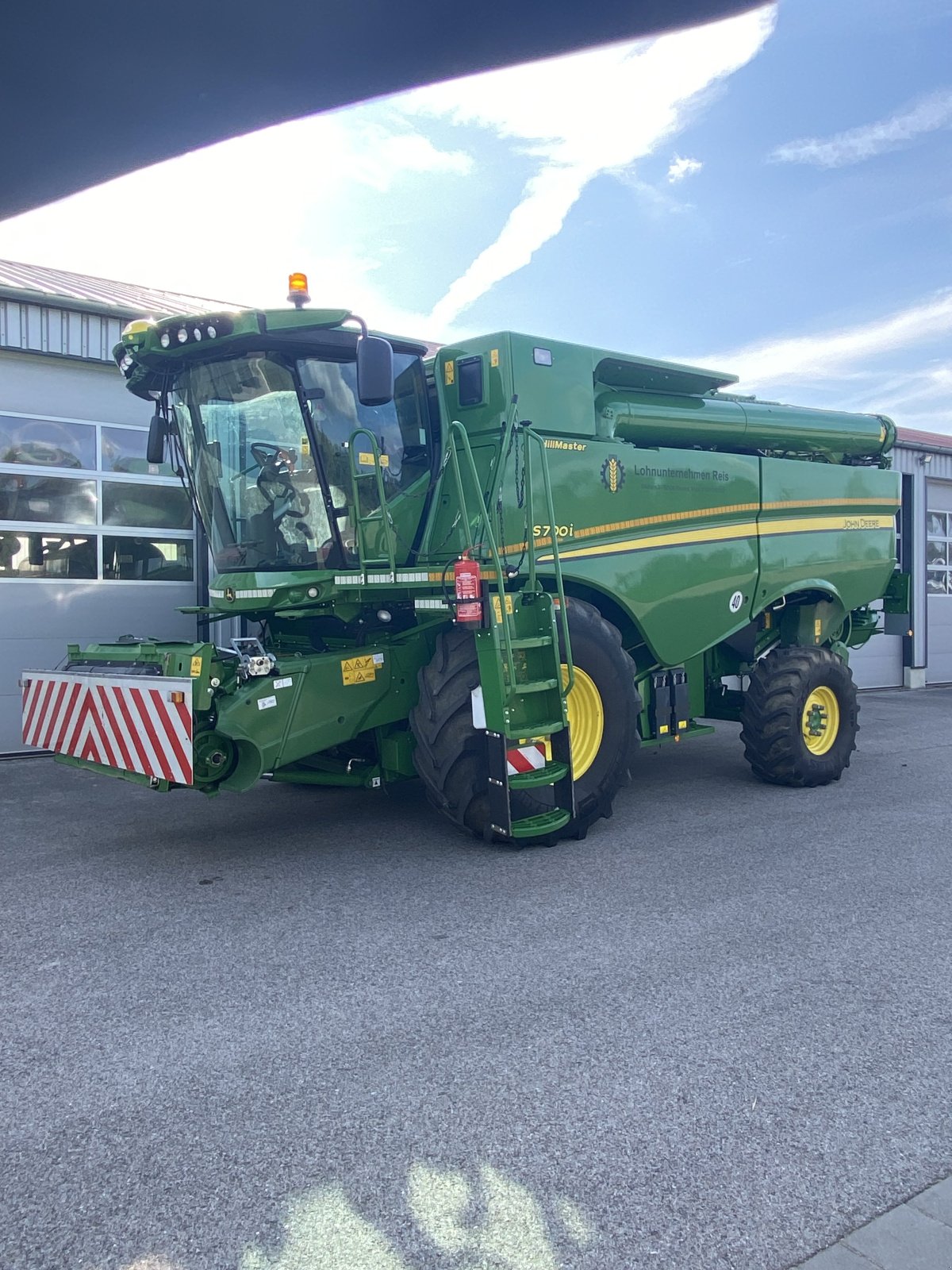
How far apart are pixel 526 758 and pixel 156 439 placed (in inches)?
120

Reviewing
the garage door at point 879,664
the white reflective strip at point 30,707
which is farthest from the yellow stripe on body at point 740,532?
the garage door at point 879,664

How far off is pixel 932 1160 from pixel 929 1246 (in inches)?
15.1

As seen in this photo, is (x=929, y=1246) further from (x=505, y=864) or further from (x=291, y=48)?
(x=291, y=48)

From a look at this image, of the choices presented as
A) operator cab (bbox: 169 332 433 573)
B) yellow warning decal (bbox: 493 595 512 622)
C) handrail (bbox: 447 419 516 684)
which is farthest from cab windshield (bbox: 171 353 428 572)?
yellow warning decal (bbox: 493 595 512 622)

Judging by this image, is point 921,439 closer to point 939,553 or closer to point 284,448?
point 939,553

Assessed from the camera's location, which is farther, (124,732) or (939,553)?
(939,553)

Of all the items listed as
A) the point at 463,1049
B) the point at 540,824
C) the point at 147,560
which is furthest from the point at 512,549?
the point at 147,560

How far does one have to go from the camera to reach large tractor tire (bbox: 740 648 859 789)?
23.7 ft

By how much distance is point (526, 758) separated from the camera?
5266 millimetres

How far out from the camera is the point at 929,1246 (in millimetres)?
2170

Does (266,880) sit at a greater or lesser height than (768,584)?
lesser

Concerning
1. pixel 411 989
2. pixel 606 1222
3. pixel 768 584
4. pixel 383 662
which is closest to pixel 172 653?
pixel 383 662

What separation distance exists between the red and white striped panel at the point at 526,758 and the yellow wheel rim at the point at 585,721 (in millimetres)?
549

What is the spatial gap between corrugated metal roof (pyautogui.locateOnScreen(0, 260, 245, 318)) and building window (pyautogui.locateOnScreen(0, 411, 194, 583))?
3.38ft
